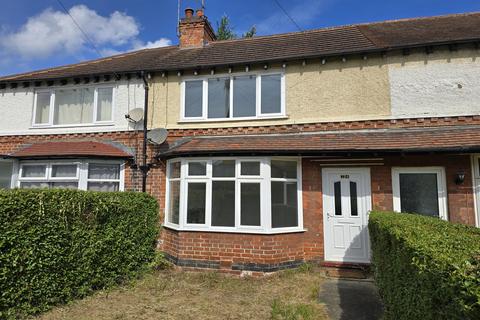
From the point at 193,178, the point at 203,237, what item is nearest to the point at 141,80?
the point at 193,178

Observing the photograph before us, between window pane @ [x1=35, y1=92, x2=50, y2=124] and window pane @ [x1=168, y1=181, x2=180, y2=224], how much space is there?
17.9 feet

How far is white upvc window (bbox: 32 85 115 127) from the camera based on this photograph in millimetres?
10062

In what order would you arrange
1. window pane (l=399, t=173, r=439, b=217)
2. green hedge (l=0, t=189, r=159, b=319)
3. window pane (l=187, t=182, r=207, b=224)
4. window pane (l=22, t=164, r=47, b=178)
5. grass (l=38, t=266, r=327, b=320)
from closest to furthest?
green hedge (l=0, t=189, r=159, b=319)
grass (l=38, t=266, r=327, b=320)
window pane (l=399, t=173, r=439, b=217)
window pane (l=187, t=182, r=207, b=224)
window pane (l=22, t=164, r=47, b=178)

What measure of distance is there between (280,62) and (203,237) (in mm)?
5344

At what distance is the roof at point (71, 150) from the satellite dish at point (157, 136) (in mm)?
901

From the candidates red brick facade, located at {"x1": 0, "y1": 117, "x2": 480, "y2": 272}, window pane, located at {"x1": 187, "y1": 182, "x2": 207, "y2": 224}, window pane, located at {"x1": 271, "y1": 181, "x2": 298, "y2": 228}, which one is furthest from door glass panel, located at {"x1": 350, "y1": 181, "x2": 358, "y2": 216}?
window pane, located at {"x1": 187, "y1": 182, "x2": 207, "y2": 224}

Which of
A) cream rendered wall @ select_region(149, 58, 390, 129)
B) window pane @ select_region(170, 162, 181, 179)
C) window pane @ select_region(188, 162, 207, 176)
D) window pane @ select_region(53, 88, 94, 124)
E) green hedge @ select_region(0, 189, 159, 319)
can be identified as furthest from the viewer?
window pane @ select_region(53, 88, 94, 124)

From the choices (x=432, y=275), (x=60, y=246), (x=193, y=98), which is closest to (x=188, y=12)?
(x=193, y=98)

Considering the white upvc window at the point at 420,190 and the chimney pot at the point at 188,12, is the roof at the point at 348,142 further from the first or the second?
the chimney pot at the point at 188,12

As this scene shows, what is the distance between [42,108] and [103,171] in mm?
3698

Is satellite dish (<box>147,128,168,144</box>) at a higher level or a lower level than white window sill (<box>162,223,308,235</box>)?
higher

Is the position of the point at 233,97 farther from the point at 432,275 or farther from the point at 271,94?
the point at 432,275

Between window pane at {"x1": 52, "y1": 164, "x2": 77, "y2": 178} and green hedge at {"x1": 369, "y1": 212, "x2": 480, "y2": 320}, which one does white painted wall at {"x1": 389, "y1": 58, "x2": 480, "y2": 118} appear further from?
window pane at {"x1": 52, "y1": 164, "x2": 77, "y2": 178}

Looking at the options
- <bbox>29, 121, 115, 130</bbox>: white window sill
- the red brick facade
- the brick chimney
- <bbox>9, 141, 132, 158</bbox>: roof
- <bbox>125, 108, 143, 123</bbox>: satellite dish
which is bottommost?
the red brick facade
